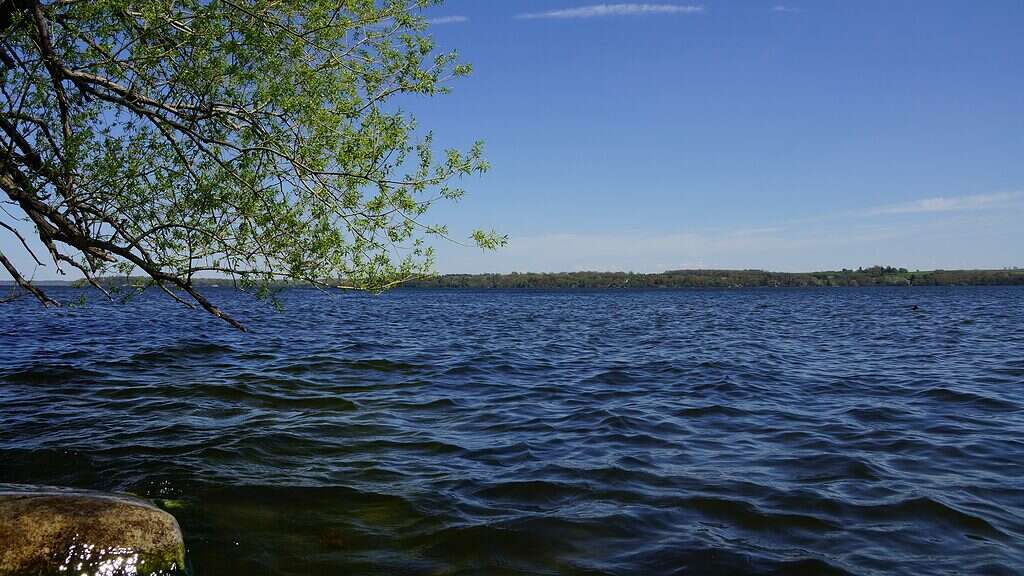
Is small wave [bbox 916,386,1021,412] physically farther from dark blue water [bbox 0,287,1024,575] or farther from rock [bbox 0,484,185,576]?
rock [bbox 0,484,185,576]

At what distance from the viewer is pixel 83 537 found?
5.94 meters

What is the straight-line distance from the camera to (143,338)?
2998 cm

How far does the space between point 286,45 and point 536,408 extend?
29.6 ft

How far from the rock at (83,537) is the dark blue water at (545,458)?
2.90 feet

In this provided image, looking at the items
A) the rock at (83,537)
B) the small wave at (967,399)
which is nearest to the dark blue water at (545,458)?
the small wave at (967,399)

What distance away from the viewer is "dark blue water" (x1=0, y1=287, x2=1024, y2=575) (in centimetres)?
762

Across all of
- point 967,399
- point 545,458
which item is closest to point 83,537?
point 545,458

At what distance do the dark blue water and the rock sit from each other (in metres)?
0.88

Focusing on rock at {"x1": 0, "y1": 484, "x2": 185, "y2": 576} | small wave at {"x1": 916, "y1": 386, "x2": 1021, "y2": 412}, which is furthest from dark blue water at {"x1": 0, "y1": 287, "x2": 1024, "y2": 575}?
rock at {"x1": 0, "y1": 484, "x2": 185, "y2": 576}

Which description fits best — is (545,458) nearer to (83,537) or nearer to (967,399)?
(83,537)

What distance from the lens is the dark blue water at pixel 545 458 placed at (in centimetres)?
762

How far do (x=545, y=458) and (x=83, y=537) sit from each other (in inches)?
261

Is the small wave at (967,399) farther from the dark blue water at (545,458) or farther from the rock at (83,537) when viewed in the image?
the rock at (83,537)

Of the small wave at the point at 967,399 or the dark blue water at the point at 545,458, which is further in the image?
the small wave at the point at 967,399
